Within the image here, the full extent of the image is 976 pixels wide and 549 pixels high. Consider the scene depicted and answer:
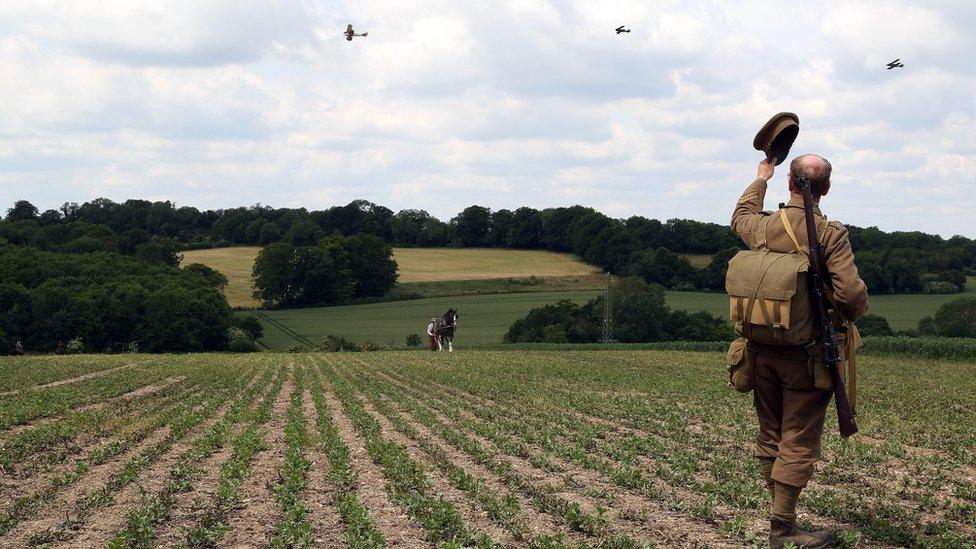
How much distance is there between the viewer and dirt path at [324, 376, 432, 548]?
23.0 ft

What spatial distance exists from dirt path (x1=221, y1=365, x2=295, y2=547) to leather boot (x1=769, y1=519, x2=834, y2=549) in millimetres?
3701

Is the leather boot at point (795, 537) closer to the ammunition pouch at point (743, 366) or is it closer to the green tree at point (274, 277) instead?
the ammunition pouch at point (743, 366)

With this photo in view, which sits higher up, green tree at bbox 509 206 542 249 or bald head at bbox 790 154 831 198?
green tree at bbox 509 206 542 249

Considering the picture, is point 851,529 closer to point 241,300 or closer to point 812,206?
point 812,206

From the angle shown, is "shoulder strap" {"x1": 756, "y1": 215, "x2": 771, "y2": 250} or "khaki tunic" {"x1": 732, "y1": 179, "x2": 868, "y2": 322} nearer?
"khaki tunic" {"x1": 732, "y1": 179, "x2": 868, "y2": 322}

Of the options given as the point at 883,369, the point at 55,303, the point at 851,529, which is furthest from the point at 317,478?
the point at 55,303

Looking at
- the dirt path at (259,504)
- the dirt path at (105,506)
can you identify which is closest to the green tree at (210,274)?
the dirt path at (259,504)

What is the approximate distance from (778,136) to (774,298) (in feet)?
4.75

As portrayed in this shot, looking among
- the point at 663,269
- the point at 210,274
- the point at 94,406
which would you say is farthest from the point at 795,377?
the point at 210,274

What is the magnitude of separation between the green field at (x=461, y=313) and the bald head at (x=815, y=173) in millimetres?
57302

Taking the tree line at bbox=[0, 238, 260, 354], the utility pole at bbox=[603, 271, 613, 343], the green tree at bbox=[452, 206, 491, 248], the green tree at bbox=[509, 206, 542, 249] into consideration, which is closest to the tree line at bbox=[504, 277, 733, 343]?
the utility pole at bbox=[603, 271, 613, 343]

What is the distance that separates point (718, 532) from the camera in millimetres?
7004

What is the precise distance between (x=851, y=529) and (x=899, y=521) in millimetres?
519

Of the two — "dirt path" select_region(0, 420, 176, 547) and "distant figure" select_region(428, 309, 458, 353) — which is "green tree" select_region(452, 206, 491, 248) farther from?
"dirt path" select_region(0, 420, 176, 547)
